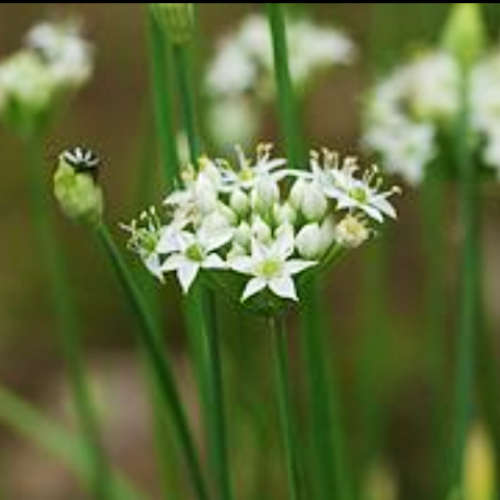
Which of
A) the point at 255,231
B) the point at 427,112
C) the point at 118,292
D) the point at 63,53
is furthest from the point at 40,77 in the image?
the point at 118,292

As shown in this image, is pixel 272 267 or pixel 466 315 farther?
pixel 466 315

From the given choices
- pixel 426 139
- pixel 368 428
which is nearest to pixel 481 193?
pixel 426 139

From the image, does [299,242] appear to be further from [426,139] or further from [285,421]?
[426,139]

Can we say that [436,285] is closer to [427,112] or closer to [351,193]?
[427,112]

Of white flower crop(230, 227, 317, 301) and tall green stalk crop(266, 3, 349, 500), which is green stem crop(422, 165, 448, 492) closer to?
tall green stalk crop(266, 3, 349, 500)

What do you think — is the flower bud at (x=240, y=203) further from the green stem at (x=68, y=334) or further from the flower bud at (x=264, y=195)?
the green stem at (x=68, y=334)

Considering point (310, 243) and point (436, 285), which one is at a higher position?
point (310, 243)

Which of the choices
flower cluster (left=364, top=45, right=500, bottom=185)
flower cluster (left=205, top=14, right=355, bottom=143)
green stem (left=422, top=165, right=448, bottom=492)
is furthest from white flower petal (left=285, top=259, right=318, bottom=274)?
flower cluster (left=205, top=14, right=355, bottom=143)
